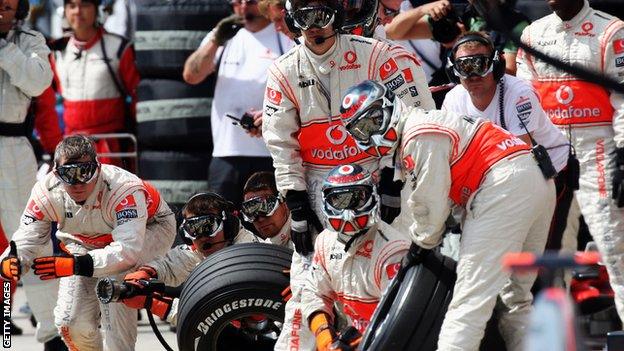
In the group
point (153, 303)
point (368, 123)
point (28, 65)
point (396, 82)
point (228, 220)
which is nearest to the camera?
point (368, 123)

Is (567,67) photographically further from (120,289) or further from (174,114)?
(174,114)

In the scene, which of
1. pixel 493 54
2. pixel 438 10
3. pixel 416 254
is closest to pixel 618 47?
pixel 493 54

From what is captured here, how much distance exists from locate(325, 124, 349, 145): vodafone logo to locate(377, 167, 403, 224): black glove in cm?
41

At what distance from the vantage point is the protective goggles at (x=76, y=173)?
856 centimetres

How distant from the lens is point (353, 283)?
7141mm

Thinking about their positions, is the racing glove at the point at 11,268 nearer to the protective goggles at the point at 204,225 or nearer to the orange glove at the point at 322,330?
the protective goggles at the point at 204,225

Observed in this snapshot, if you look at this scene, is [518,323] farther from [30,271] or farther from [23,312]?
[23,312]

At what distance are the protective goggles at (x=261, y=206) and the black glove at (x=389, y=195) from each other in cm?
121

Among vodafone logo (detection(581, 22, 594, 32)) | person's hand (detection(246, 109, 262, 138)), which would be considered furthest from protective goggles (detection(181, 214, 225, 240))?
vodafone logo (detection(581, 22, 594, 32))

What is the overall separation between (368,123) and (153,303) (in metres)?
A: 2.35

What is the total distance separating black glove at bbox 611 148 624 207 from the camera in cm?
841

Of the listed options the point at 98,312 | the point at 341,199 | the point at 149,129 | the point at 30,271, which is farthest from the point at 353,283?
the point at 149,129

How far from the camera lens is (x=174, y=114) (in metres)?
11.1

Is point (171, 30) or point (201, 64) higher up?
point (171, 30)
